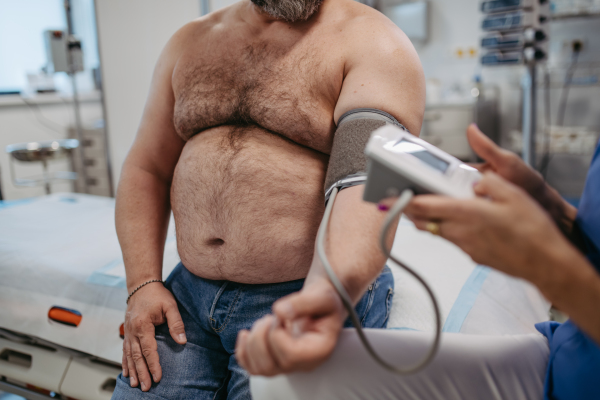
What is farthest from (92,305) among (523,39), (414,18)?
(414,18)

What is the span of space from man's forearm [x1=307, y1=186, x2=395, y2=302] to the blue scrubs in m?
0.25

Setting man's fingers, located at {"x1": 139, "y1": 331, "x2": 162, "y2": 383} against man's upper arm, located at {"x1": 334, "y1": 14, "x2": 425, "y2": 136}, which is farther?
man's fingers, located at {"x1": 139, "y1": 331, "x2": 162, "y2": 383}

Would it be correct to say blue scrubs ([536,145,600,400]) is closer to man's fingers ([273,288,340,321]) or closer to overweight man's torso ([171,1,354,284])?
man's fingers ([273,288,340,321])

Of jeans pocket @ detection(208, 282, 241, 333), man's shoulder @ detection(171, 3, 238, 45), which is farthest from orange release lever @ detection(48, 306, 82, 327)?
man's shoulder @ detection(171, 3, 238, 45)

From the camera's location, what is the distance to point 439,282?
112 cm

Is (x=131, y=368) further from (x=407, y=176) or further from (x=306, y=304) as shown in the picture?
(x=407, y=176)

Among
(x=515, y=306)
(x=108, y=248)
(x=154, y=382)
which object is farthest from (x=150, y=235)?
(x=515, y=306)

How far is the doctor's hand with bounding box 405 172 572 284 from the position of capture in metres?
0.36

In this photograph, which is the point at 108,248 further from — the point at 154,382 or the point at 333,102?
the point at 333,102

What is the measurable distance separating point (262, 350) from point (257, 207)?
0.39 metres

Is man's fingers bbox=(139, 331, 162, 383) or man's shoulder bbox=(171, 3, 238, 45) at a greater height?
man's shoulder bbox=(171, 3, 238, 45)

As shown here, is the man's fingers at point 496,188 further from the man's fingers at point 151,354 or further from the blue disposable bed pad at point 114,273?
the blue disposable bed pad at point 114,273

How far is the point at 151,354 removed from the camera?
84 centimetres

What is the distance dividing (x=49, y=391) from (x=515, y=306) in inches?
49.1
